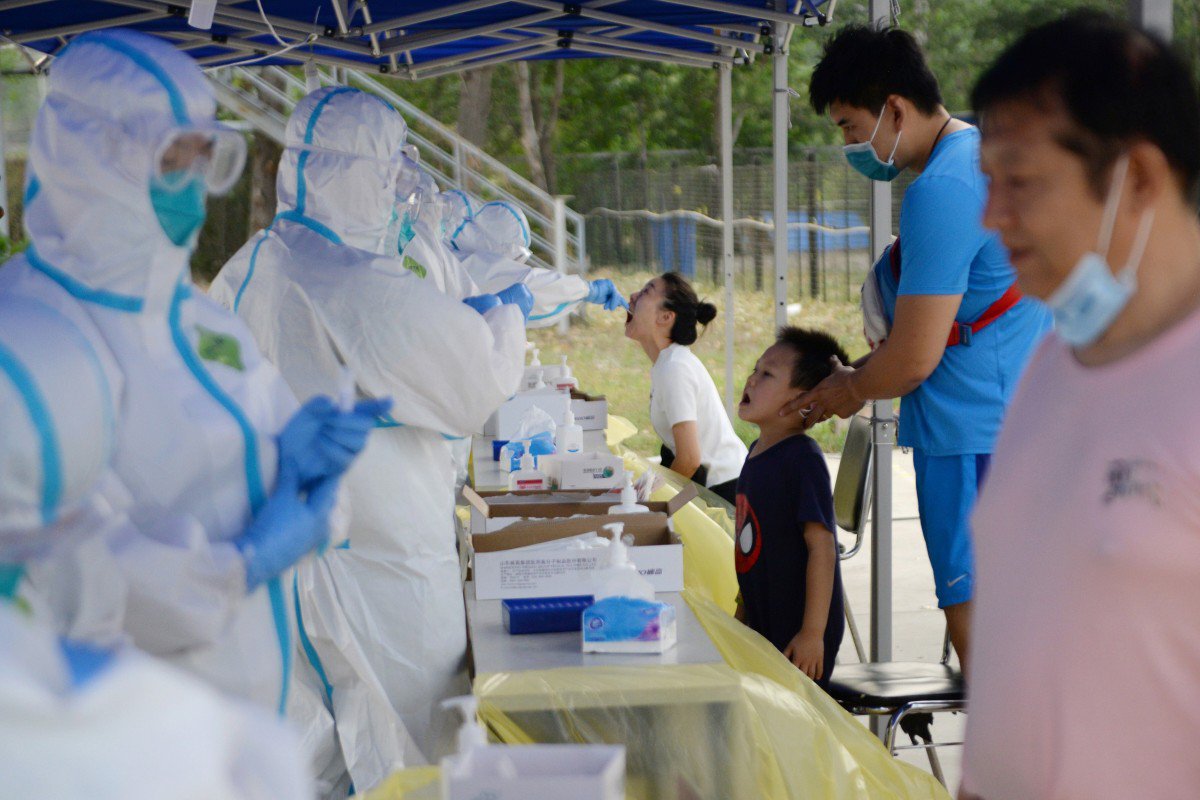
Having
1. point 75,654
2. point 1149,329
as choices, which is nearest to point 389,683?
point 1149,329

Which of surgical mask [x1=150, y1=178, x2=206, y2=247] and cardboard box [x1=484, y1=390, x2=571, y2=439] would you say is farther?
cardboard box [x1=484, y1=390, x2=571, y2=439]

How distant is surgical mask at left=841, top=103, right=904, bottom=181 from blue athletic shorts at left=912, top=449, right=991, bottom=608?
68cm

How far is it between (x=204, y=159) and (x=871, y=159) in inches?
66.0

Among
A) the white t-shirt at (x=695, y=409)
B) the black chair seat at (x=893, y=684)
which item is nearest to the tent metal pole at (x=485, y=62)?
the white t-shirt at (x=695, y=409)

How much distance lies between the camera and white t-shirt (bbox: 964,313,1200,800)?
118 centimetres

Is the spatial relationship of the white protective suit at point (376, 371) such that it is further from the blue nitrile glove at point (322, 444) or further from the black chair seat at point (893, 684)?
the blue nitrile glove at point (322, 444)

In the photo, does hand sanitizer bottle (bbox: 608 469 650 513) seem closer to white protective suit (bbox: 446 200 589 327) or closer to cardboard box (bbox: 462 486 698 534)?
cardboard box (bbox: 462 486 698 534)

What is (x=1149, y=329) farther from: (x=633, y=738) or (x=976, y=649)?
(x=633, y=738)

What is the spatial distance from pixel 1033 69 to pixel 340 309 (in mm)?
1846

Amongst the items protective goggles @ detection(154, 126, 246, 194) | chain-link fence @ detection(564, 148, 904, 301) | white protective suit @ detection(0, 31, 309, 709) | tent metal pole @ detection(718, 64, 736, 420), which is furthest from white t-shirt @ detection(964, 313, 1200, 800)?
chain-link fence @ detection(564, 148, 904, 301)

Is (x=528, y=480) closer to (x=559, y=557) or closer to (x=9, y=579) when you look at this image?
(x=559, y=557)

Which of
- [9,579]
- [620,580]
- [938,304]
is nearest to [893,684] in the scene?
[620,580]

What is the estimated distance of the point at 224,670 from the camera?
65.4 inches

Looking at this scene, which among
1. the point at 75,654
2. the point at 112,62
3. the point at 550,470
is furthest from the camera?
the point at 550,470
